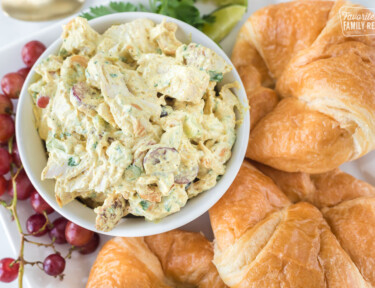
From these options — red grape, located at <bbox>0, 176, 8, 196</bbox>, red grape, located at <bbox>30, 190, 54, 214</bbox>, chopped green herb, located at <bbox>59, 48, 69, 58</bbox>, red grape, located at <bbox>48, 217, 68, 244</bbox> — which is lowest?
red grape, located at <bbox>48, 217, 68, 244</bbox>

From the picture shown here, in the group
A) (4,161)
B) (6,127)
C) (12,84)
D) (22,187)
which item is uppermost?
(12,84)

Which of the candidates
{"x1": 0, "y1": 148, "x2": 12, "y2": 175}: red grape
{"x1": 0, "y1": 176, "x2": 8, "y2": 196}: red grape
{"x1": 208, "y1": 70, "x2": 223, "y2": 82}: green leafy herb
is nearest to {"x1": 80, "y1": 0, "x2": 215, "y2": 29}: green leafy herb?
{"x1": 208, "y1": 70, "x2": 223, "y2": 82}: green leafy herb

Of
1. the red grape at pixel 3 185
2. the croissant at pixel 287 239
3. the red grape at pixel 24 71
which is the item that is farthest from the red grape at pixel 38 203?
the croissant at pixel 287 239

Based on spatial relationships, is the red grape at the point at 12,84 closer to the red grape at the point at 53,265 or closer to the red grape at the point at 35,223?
the red grape at the point at 35,223

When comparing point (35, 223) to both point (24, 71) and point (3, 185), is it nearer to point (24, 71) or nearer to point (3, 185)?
point (3, 185)

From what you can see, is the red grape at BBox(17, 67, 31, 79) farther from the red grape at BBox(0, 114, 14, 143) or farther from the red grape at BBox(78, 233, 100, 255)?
the red grape at BBox(78, 233, 100, 255)

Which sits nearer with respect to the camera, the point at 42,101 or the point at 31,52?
the point at 42,101

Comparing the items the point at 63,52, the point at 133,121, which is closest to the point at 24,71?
the point at 63,52
